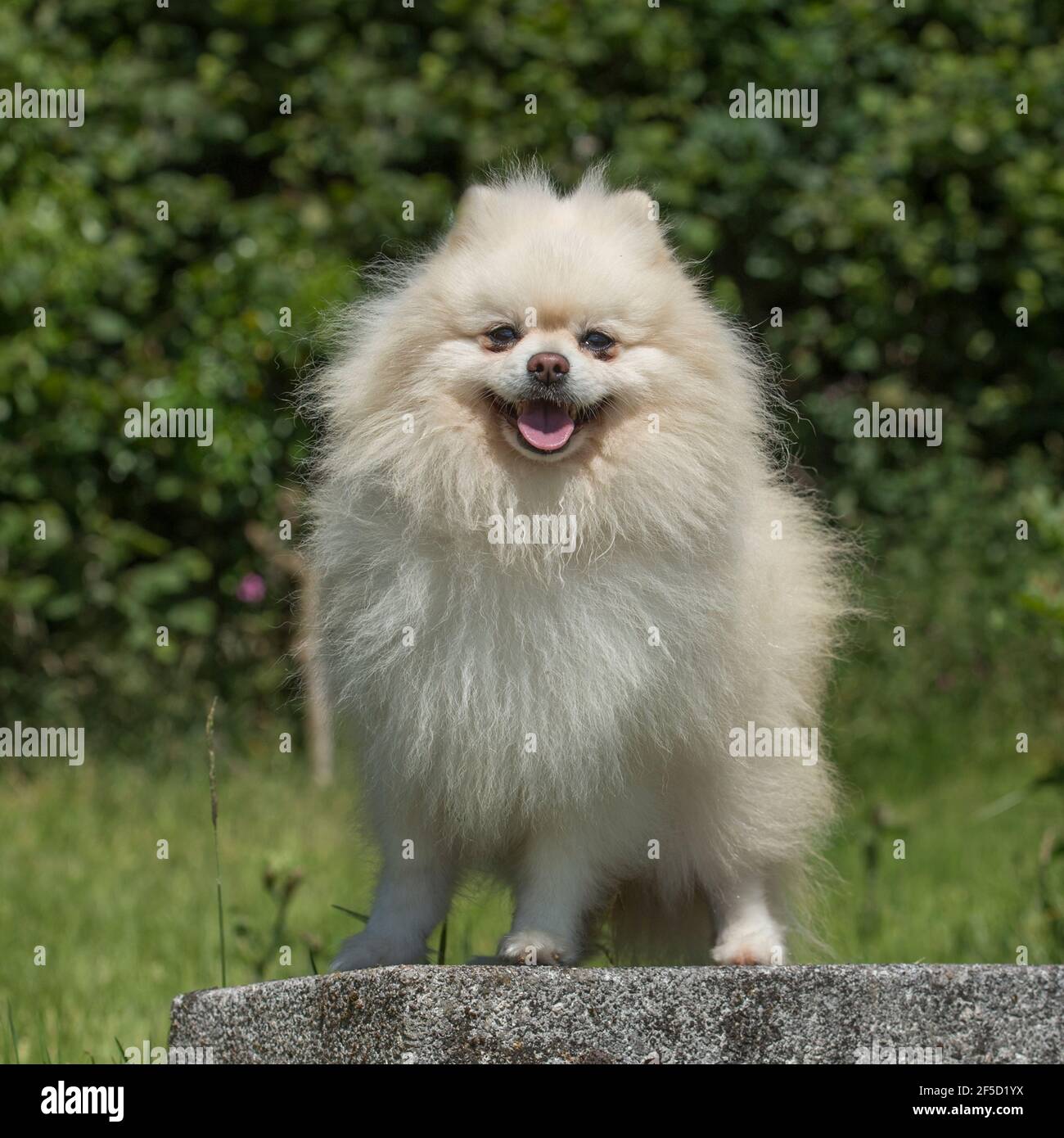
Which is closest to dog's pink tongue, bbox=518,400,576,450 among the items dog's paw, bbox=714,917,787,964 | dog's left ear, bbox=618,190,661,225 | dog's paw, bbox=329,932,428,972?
dog's left ear, bbox=618,190,661,225

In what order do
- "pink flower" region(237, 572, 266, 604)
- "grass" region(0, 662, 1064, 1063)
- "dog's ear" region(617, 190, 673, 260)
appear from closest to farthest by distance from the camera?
"dog's ear" region(617, 190, 673, 260), "grass" region(0, 662, 1064, 1063), "pink flower" region(237, 572, 266, 604)

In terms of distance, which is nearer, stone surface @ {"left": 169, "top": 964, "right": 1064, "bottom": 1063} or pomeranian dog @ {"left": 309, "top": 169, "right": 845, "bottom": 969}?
stone surface @ {"left": 169, "top": 964, "right": 1064, "bottom": 1063}

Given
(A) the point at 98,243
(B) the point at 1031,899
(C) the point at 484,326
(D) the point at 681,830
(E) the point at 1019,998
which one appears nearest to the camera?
(E) the point at 1019,998

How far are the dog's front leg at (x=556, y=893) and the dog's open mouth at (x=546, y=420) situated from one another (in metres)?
0.82

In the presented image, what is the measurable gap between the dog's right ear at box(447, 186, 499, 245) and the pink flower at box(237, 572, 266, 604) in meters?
4.50

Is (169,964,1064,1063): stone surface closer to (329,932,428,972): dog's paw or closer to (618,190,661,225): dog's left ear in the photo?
(329,932,428,972): dog's paw

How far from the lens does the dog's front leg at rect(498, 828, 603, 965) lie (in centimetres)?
315

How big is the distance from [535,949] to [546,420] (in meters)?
1.11

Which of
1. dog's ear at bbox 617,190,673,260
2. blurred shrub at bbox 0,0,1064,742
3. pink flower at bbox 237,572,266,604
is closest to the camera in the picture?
dog's ear at bbox 617,190,673,260

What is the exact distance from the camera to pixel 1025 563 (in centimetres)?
818

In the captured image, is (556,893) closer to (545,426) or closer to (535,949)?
(535,949)

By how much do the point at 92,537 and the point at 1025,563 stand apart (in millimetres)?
4952
